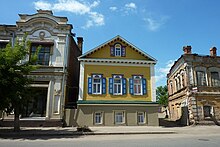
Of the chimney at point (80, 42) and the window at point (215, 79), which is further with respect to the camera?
the chimney at point (80, 42)

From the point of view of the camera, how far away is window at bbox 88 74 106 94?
2031 centimetres

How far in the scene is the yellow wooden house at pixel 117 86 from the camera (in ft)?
Answer: 64.8

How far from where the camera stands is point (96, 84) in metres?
20.6

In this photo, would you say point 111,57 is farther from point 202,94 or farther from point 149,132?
point 202,94

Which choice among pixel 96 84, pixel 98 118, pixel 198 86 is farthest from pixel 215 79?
pixel 98 118

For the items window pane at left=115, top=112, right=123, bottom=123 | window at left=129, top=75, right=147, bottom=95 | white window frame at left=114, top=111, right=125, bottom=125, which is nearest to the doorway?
window at left=129, top=75, right=147, bottom=95

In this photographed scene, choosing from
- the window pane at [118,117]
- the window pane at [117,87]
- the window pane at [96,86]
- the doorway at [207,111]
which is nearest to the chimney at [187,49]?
the doorway at [207,111]

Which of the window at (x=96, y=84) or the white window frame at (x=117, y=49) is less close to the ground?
the white window frame at (x=117, y=49)

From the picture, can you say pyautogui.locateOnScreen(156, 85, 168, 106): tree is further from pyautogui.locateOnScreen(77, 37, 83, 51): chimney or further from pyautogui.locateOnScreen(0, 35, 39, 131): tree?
pyautogui.locateOnScreen(0, 35, 39, 131): tree

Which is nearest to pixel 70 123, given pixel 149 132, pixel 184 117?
pixel 149 132

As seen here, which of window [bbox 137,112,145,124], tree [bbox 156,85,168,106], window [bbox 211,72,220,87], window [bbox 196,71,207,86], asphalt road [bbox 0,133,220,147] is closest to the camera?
asphalt road [bbox 0,133,220,147]

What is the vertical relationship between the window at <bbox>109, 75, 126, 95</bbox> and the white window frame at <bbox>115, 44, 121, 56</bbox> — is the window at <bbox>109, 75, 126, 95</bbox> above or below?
below

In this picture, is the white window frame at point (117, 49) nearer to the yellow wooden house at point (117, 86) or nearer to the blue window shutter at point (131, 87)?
the yellow wooden house at point (117, 86)

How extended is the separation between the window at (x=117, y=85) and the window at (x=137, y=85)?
0.76 metres
